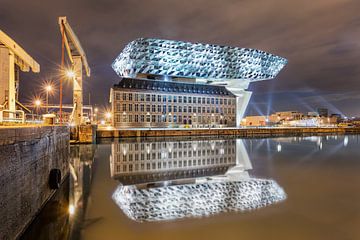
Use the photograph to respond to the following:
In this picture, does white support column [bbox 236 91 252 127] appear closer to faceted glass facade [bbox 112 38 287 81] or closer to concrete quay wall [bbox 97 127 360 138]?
faceted glass facade [bbox 112 38 287 81]

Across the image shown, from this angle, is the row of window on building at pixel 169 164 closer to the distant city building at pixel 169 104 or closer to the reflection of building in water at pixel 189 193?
the reflection of building in water at pixel 189 193

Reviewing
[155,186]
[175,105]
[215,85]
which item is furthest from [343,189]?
[215,85]

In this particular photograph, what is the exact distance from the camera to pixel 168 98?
251ft

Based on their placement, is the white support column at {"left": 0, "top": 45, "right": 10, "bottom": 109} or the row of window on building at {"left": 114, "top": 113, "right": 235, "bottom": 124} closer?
the white support column at {"left": 0, "top": 45, "right": 10, "bottom": 109}

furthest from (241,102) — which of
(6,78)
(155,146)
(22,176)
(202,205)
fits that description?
(22,176)

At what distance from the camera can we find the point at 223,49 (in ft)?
278

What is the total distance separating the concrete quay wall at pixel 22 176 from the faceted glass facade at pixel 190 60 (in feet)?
231

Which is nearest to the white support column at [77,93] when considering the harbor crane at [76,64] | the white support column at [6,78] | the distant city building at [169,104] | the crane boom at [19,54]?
the harbor crane at [76,64]

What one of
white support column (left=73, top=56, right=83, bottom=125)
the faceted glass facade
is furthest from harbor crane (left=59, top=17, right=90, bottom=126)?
the faceted glass facade

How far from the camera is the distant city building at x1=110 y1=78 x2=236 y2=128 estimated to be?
69500 mm

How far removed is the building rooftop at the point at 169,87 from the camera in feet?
238

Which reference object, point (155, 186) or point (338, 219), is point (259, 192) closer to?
point (338, 219)

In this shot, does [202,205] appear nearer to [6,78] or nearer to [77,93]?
[6,78]

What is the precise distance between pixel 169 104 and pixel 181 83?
1013cm
